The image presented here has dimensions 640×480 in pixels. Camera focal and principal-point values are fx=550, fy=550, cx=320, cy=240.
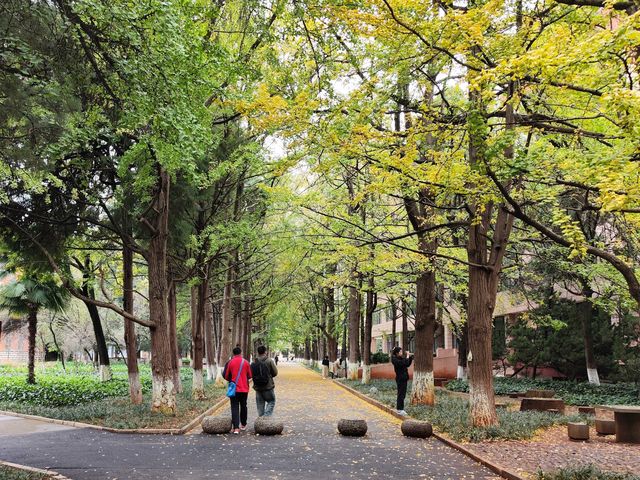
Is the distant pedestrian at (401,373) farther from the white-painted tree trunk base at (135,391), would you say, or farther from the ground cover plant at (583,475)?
the white-painted tree trunk base at (135,391)

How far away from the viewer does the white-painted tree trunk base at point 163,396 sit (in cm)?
1442

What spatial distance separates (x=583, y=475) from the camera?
7.57 metres

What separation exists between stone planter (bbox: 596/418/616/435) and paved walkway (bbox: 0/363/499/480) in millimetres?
3684

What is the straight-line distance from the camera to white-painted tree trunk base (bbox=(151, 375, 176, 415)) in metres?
14.4

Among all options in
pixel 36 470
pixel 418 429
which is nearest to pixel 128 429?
pixel 36 470

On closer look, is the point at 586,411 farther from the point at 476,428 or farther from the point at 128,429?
the point at 128,429

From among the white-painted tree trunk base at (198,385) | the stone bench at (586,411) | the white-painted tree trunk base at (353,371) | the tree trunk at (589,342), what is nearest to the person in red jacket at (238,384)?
the white-painted tree trunk base at (198,385)

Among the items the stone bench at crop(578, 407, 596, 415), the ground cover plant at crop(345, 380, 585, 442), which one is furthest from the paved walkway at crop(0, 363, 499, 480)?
the stone bench at crop(578, 407, 596, 415)

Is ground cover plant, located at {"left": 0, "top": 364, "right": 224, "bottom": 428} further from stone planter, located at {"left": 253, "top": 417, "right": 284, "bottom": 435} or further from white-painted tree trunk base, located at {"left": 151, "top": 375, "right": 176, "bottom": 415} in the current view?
stone planter, located at {"left": 253, "top": 417, "right": 284, "bottom": 435}

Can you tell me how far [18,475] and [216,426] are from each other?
522cm

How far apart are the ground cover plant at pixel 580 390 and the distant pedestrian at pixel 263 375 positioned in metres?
11.7

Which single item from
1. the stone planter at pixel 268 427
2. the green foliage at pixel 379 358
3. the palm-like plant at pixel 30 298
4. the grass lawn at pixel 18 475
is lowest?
the green foliage at pixel 379 358

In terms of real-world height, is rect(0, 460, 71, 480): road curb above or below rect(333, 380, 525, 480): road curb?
above

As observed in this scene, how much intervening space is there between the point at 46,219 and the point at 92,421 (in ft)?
16.7
